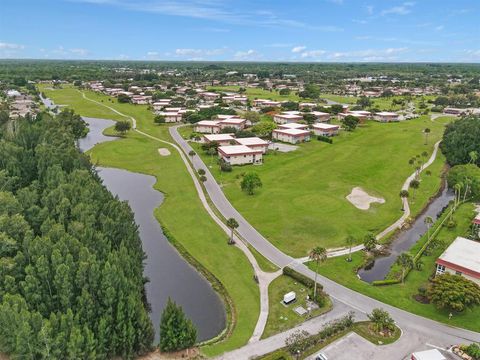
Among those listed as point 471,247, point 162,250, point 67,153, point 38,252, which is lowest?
point 162,250

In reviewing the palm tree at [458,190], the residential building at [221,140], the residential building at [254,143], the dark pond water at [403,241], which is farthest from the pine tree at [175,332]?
the residential building at [221,140]

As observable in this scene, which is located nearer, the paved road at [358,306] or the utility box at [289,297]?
the paved road at [358,306]

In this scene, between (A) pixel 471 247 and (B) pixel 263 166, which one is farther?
(B) pixel 263 166

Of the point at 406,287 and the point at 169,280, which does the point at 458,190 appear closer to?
the point at 406,287

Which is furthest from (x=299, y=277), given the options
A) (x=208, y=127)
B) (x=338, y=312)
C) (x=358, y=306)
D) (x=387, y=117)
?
(x=387, y=117)

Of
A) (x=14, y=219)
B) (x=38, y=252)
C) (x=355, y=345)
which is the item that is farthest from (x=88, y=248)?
(x=355, y=345)

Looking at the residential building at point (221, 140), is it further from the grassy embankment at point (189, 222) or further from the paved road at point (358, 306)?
the paved road at point (358, 306)

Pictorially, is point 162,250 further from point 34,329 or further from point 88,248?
point 34,329
